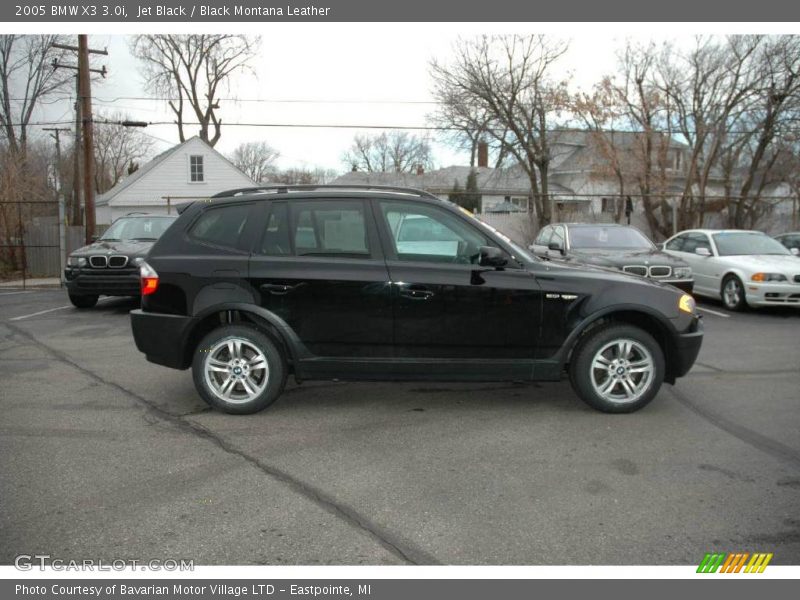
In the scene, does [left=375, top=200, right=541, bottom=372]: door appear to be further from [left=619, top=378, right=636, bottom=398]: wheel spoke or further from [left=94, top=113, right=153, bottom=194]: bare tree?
[left=94, top=113, right=153, bottom=194]: bare tree

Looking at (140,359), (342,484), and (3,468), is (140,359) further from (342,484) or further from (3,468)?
(342,484)

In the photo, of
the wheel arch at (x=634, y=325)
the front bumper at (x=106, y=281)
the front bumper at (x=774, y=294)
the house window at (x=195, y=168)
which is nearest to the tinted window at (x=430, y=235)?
the wheel arch at (x=634, y=325)

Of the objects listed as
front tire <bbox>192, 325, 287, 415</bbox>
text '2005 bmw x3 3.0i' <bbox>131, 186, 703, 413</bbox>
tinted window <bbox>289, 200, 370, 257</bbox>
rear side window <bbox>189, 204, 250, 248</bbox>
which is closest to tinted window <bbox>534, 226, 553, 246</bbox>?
text '2005 bmw x3 3.0i' <bbox>131, 186, 703, 413</bbox>

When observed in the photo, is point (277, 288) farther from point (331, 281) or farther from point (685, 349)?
point (685, 349)

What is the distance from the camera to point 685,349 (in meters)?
5.32

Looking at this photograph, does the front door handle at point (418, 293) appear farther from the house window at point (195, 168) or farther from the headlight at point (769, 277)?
the house window at point (195, 168)

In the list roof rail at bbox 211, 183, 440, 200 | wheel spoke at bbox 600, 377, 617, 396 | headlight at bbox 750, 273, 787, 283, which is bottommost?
wheel spoke at bbox 600, 377, 617, 396

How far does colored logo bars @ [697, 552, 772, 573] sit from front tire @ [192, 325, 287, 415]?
333cm

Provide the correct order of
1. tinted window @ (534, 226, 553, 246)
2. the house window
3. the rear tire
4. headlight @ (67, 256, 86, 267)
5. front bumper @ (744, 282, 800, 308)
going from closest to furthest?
front bumper @ (744, 282, 800, 308)
headlight @ (67, 256, 86, 267)
the rear tire
tinted window @ (534, 226, 553, 246)
the house window

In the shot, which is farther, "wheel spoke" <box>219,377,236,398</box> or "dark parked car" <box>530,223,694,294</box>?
"dark parked car" <box>530,223,694,294</box>

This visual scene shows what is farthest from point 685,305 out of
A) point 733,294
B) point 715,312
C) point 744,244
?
point 744,244

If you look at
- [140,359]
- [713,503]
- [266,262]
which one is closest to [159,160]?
[140,359]

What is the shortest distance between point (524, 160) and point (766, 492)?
26.2 meters

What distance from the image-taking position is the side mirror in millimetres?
5000
